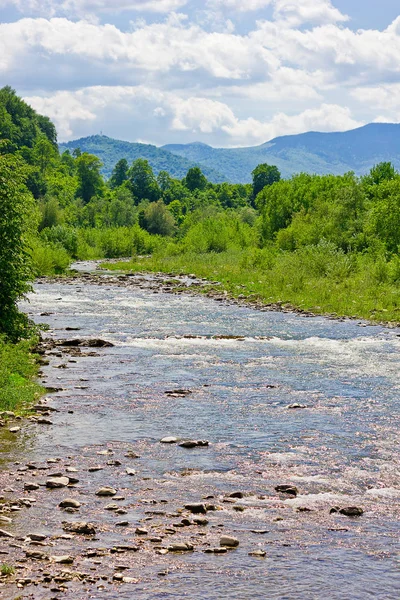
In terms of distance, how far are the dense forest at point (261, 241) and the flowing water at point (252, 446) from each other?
563 centimetres

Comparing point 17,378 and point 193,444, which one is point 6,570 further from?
point 17,378

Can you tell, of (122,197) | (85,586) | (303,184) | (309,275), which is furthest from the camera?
(122,197)

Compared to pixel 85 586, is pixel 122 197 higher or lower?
higher

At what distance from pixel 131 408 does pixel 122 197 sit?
151275mm

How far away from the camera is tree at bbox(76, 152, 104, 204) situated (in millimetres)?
185750

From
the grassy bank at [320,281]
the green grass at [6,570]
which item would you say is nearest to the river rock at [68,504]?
the green grass at [6,570]

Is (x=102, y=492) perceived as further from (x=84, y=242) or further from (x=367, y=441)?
(x=84, y=242)

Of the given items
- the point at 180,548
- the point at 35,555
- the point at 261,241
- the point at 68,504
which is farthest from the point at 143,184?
the point at 35,555

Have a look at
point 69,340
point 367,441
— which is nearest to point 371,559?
point 367,441

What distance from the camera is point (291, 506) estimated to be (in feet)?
47.9

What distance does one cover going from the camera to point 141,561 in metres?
12.0

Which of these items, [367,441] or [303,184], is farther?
[303,184]

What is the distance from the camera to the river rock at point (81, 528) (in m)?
13.0

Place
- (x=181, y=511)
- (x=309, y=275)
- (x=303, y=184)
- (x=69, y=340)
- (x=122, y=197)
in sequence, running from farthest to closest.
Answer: (x=122, y=197) → (x=303, y=184) → (x=309, y=275) → (x=69, y=340) → (x=181, y=511)
